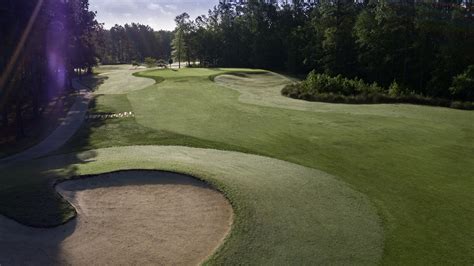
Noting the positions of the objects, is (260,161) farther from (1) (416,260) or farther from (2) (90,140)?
(2) (90,140)

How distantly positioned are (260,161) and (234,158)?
138 cm

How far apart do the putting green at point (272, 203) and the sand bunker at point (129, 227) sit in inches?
31.1

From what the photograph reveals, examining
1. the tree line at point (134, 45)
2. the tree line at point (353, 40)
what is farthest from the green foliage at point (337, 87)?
the tree line at point (134, 45)

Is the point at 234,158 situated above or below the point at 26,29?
below

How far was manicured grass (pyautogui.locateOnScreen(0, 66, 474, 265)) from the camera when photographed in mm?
12211

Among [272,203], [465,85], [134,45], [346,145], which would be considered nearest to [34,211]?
[272,203]

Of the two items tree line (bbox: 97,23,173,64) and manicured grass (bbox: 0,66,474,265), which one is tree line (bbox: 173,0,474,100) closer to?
manicured grass (bbox: 0,66,474,265)

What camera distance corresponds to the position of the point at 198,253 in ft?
37.6

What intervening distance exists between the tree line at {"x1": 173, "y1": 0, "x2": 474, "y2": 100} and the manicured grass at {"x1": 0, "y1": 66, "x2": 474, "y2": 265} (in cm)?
1702

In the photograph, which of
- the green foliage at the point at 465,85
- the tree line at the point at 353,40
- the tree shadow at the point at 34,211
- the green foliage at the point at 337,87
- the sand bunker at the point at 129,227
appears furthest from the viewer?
the tree line at the point at 353,40

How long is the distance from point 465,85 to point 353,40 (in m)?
22.6

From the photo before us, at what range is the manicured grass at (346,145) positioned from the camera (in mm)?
12211

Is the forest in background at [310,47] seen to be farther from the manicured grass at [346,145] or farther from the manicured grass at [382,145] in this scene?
the manicured grass at [382,145]

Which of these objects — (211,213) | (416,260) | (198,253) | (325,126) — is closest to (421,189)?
(416,260)
